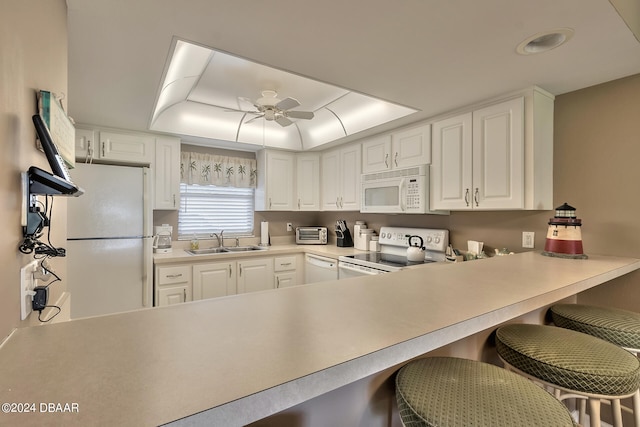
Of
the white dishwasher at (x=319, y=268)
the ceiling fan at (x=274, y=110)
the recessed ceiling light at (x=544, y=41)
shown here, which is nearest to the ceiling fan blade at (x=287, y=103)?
the ceiling fan at (x=274, y=110)

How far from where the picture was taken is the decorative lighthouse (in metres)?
1.87

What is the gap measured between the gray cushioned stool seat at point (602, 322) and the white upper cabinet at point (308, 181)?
2956 millimetres

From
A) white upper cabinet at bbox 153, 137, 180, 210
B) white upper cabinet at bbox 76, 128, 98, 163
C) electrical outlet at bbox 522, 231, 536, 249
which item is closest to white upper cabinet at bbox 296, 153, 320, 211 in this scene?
white upper cabinet at bbox 153, 137, 180, 210

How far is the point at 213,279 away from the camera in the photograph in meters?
3.18

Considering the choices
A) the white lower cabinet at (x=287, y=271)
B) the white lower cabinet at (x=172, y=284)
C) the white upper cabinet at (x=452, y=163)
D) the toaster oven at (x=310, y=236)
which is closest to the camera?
the white upper cabinet at (x=452, y=163)

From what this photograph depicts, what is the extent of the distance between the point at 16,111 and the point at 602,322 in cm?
226

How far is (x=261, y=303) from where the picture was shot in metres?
0.98

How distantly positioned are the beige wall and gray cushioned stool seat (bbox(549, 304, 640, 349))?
2064 mm

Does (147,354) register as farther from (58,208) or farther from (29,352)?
(58,208)

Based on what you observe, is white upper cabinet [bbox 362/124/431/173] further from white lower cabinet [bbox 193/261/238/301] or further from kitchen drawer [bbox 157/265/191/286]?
kitchen drawer [bbox 157/265/191/286]

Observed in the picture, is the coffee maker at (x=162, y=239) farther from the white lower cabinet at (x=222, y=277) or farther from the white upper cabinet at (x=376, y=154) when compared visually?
the white upper cabinet at (x=376, y=154)

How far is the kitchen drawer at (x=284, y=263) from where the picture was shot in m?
3.61

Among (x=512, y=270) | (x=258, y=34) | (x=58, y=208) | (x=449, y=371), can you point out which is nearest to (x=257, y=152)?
(x=258, y=34)

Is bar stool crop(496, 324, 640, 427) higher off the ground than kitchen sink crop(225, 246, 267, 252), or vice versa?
kitchen sink crop(225, 246, 267, 252)
